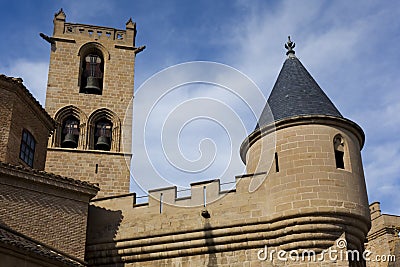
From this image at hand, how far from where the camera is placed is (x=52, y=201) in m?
15.8

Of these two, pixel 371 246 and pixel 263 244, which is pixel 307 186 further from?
pixel 371 246

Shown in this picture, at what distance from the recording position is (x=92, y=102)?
29141 mm

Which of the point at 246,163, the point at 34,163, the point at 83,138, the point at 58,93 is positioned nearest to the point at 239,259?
the point at 246,163

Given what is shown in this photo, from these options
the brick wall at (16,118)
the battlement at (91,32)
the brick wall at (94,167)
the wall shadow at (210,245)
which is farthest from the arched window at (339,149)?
the battlement at (91,32)

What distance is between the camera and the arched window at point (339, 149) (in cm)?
1553

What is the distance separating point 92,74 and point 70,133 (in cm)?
393

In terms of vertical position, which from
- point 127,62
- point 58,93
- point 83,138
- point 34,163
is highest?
point 127,62

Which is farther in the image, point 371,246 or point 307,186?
point 371,246

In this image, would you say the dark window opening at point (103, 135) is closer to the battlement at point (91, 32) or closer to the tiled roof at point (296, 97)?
the battlement at point (91, 32)

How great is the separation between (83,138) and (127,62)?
5.26m

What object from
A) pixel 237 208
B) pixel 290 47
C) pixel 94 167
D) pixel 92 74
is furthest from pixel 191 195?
pixel 92 74

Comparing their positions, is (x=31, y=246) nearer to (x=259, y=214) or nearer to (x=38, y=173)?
(x=38, y=173)

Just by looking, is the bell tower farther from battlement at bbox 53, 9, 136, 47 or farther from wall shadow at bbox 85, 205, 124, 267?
wall shadow at bbox 85, 205, 124, 267

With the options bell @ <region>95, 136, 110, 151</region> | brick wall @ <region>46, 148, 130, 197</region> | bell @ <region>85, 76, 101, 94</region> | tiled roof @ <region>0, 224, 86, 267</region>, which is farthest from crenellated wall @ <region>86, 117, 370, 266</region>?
bell @ <region>85, 76, 101, 94</region>
